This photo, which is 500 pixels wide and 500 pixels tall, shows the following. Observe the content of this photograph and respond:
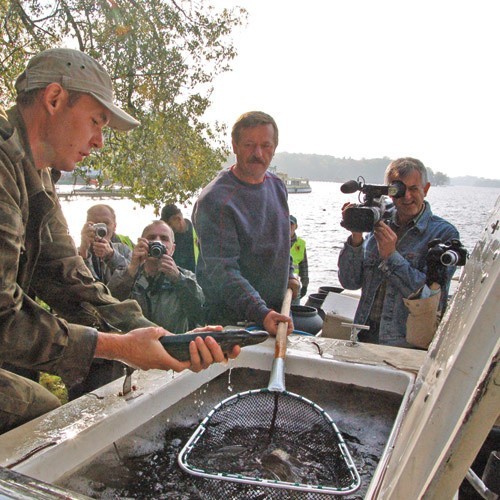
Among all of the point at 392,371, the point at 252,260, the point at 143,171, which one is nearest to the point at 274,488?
the point at 392,371

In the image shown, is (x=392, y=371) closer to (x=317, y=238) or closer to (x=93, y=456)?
(x=93, y=456)

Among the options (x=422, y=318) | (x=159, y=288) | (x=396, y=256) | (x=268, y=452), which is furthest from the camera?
(x=159, y=288)

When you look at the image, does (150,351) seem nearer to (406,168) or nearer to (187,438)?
(187,438)

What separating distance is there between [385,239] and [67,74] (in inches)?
80.3

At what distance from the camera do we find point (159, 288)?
3.66 m

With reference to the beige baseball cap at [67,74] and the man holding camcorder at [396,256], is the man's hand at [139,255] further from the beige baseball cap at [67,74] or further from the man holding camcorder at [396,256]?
the beige baseball cap at [67,74]

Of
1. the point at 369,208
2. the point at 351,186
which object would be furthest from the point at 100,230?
the point at 369,208

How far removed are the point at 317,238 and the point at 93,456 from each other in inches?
1167

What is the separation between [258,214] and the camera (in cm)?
299

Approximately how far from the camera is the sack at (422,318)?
272cm

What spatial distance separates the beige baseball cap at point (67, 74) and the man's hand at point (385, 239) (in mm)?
1835

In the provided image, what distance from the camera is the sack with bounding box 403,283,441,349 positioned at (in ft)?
8.91

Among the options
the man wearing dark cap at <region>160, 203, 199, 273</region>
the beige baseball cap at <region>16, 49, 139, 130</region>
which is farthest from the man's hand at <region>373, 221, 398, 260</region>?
the man wearing dark cap at <region>160, 203, 199, 273</region>

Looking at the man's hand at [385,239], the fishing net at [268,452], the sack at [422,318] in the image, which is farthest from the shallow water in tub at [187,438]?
the man's hand at [385,239]
